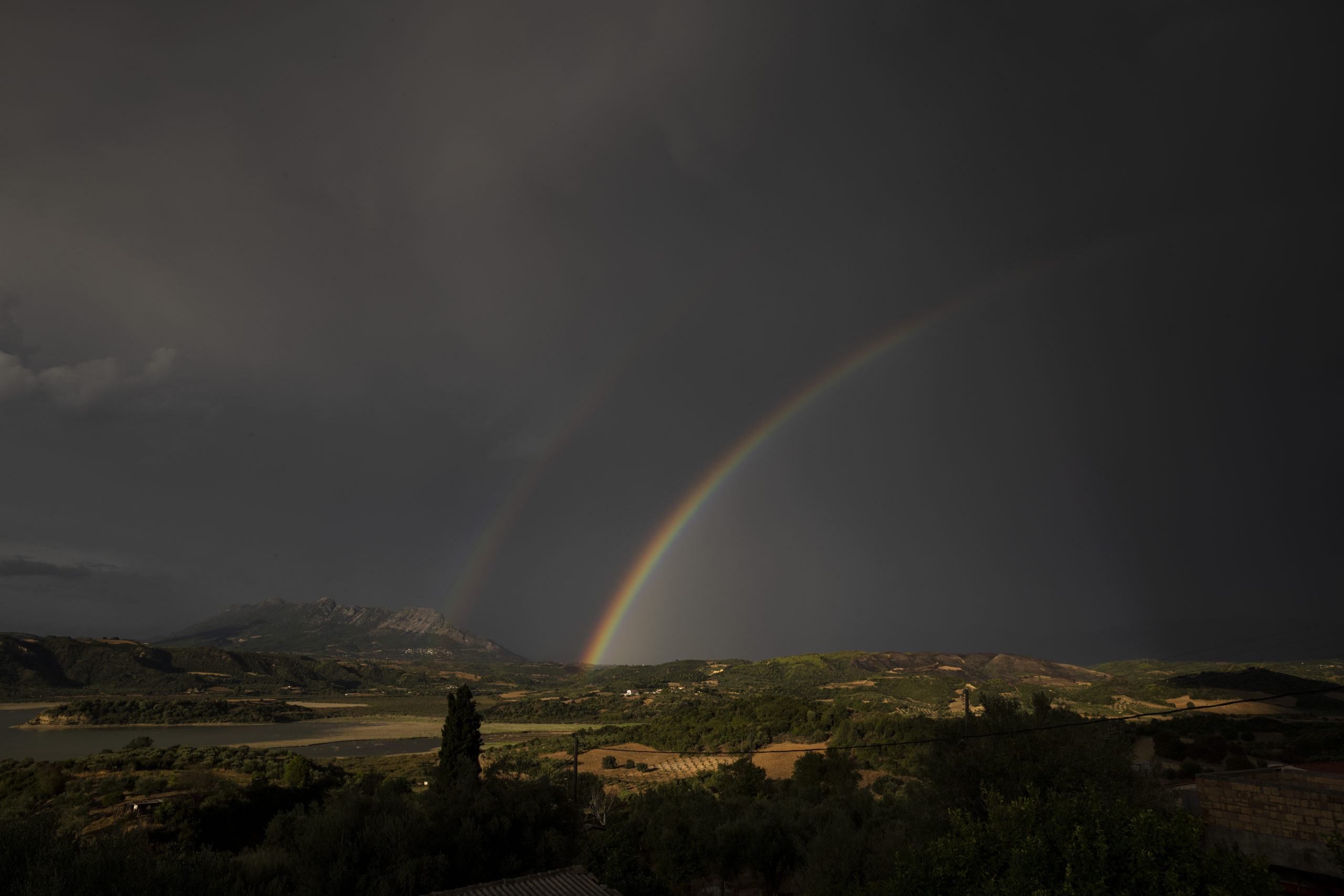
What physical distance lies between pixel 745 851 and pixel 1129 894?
1761 cm

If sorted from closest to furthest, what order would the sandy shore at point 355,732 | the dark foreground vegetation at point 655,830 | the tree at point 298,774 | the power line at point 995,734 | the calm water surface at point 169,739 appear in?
the dark foreground vegetation at point 655,830
the power line at point 995,734
the tree at point 298,774
the calm water surface at point 169,739
the sandy shore at point 355,732

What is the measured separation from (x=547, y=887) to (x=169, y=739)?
253 ft

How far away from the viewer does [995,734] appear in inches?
766

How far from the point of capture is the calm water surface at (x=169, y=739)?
187 feet

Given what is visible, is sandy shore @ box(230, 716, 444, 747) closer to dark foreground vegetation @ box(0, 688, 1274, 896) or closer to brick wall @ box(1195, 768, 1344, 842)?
dark foreground vegetation @ box(0, 688, 1274, 896)

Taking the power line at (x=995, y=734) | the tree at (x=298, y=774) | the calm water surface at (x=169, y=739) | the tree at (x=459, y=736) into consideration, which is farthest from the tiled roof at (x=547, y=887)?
the calm water surface at (x=169, y=739)

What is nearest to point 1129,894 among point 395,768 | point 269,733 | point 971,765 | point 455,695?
point 971,765

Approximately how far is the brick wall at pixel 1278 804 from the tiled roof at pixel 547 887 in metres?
13.0

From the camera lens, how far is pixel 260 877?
16.1 meters

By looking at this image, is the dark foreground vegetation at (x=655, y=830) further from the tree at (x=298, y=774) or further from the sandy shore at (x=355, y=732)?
the sandy shore at (x=355, y=732)

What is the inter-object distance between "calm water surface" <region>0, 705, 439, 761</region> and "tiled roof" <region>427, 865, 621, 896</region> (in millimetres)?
55006

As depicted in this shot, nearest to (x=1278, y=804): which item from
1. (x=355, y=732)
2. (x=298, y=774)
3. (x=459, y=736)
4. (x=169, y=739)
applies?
(x=459, y=736)

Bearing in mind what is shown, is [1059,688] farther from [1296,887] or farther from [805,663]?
[1296,887]

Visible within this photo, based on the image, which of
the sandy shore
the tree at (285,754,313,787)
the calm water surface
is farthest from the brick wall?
the sandy shore
